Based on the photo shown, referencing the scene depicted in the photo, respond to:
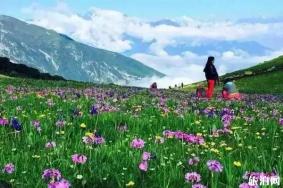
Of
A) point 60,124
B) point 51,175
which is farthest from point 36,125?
point 51,175

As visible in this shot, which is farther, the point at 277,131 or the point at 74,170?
the point at 277,131

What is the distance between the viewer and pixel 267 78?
271 feet

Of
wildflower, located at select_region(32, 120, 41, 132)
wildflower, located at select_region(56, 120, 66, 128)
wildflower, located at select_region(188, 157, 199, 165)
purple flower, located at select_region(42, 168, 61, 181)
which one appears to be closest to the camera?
purple flower, located at select_region(42, 168, 61, 181)

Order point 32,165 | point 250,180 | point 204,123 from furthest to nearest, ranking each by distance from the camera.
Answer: point 204,123, point 32,165, point 250,180

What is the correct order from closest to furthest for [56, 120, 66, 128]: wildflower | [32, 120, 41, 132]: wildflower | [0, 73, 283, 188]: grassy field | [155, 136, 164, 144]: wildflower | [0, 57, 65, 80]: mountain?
[0, 73, 283, 188]: grassy field
[155, 136, 164, 144]: wildflower
[32, 120, 41, 132]: wildflower
[56, 120, 66, 128]: wildflower
[0, 57, 65, 80]: mountain

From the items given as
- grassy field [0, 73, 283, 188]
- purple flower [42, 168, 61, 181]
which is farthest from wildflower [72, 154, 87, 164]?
purple flower [42, 168, 61, 181]

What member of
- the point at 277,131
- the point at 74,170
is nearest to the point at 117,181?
the point at 74,170

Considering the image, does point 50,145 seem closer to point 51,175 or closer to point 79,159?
point 79,159

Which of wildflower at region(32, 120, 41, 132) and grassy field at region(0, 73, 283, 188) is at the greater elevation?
wildflower at region(32, 120, 41, 132)

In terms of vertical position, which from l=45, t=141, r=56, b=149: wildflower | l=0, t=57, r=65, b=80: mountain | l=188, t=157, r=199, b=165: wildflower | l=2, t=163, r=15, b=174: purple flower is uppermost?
l=0, t=57, r=65, b=80: mountain

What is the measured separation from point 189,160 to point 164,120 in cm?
457

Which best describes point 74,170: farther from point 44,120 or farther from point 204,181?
point 44,120

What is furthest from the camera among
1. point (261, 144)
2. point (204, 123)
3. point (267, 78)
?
point (267, 78)

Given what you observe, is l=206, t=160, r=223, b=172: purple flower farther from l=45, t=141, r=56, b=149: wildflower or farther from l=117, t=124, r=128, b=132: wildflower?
l=117, t=124, r=128, b=132: wildflower
